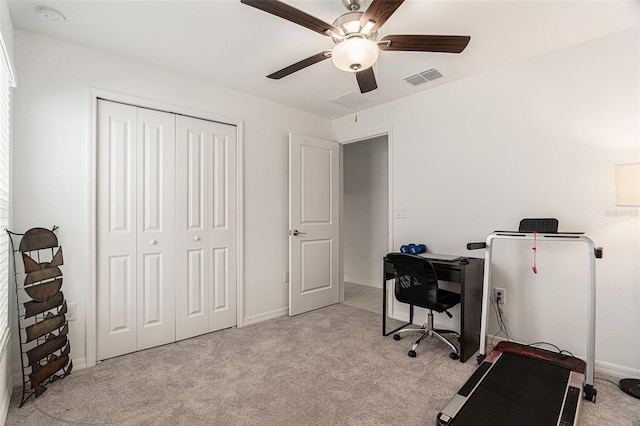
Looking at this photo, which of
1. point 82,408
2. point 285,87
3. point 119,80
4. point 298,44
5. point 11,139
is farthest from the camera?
point 285,87

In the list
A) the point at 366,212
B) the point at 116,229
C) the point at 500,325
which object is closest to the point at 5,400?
the point at 116,229

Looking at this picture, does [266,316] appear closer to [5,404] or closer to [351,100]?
[5,404]

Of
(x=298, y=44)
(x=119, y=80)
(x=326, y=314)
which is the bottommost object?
(x=326, y=314)

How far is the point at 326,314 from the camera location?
3.77m

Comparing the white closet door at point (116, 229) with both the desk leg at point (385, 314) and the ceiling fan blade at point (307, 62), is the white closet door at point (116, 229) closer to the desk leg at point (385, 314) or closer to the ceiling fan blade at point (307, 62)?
the ceiling fan blade at point (307, 62)

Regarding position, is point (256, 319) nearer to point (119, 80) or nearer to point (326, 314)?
point (326, 314)

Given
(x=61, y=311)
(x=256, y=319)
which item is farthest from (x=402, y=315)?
(x=61, y=311)

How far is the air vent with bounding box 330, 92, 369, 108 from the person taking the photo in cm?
351

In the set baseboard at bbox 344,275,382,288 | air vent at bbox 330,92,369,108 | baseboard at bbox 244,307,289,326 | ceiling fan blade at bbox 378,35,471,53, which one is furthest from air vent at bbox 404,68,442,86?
baseboard at bbox 344,275,382,288

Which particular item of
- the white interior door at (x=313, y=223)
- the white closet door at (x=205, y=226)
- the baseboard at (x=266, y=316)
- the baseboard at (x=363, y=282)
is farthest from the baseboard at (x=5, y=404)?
the baseboard at (x=363, y=282)

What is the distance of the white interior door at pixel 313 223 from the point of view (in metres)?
3.76

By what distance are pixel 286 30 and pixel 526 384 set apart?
2851 mm

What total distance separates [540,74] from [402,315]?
8.86 ft

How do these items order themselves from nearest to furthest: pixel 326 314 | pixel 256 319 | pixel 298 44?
pixel 298 44
pixel 256 319
pixel 326 314
